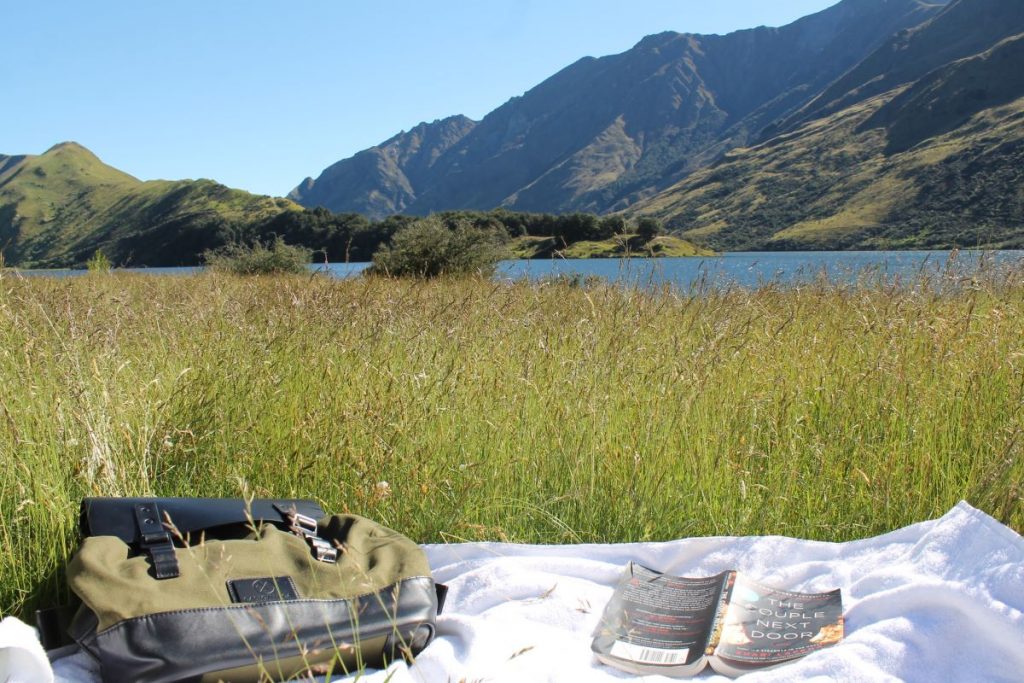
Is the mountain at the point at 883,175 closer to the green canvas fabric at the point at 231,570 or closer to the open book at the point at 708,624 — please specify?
the open book at the point at 708,624

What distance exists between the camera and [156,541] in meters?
1.83

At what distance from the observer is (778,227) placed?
357 ft

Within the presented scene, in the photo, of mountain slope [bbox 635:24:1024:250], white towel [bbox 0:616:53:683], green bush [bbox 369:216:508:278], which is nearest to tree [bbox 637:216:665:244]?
green bush [bbox 369:216:508:278]

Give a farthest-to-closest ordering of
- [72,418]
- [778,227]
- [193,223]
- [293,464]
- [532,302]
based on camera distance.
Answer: [778,227] → [193,223] → [532,302] → [293,464] → [72,418]

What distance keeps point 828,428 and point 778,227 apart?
374 ft

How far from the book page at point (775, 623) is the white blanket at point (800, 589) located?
0.21 ft

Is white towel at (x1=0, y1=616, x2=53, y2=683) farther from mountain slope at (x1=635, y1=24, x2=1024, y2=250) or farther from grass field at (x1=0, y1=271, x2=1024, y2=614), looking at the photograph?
mountain slope at (x1=635, y1=24, x2=1024, y2=250)

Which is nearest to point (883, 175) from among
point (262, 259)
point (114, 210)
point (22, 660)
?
point (114, 210)

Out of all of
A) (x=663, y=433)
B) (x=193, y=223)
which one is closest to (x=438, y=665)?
(x=663, y=433)

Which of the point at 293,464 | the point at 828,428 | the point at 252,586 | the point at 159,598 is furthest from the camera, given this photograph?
the point at 828,428

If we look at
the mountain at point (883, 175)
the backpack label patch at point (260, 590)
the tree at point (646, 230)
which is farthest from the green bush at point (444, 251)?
the mountain at point (883, 175)

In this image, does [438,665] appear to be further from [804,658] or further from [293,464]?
[293,464]

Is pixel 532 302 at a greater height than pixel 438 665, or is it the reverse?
pixel 532 302

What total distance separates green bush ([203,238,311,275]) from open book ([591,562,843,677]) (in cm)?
1554
